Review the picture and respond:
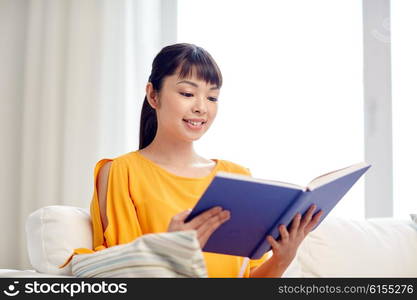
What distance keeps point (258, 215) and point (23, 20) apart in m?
2.17

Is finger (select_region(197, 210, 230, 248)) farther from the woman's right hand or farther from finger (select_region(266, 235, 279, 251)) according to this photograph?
finger (select_region(266, 235, 279, 251))

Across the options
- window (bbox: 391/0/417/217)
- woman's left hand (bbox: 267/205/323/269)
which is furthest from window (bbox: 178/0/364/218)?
woman's left hand (bbox: 267/205/323/269)

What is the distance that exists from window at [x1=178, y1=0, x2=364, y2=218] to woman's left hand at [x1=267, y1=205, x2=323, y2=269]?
53.0 inches

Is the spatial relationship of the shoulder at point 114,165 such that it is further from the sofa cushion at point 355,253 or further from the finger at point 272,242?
the sofa cushion at point 355,253

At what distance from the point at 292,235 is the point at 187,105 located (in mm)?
474

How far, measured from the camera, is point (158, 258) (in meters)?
1.06

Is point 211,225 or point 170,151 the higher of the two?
point 170,151

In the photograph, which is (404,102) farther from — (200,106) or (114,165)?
(114,165)

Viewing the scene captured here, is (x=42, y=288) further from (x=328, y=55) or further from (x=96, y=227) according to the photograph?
(x=328, y=55)

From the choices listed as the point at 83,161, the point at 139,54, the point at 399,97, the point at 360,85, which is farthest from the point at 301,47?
the point at 83,161

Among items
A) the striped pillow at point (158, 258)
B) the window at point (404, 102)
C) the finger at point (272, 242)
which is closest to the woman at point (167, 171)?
the finger at point (272, 242)

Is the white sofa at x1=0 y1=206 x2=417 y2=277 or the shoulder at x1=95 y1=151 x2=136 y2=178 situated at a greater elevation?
the shoulder at x1=95 y1=151 x2=136 y2=178

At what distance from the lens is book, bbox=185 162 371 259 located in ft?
Answer: 3.37

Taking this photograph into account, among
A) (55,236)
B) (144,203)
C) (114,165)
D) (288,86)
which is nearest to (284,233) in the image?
(144,203)
